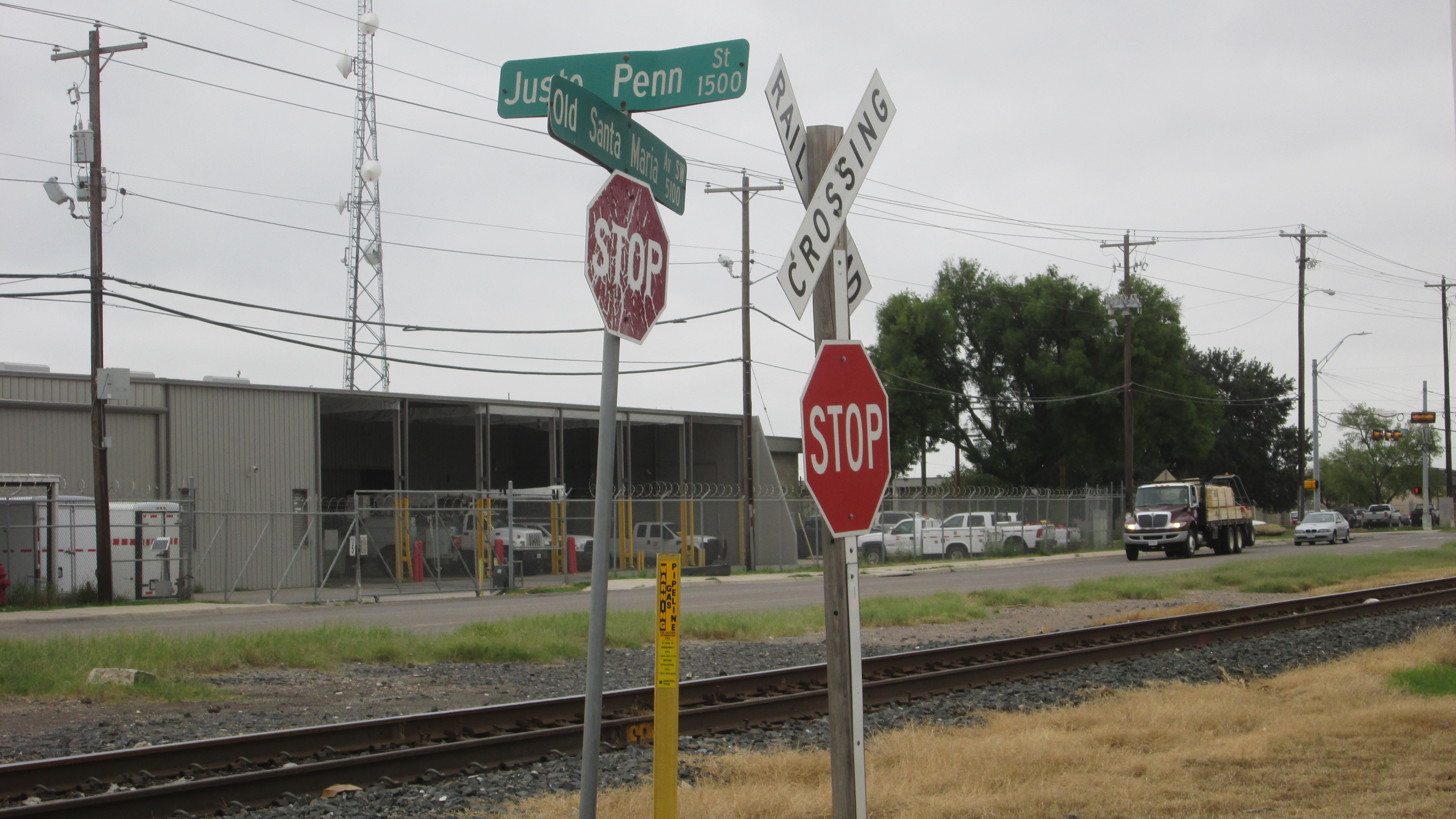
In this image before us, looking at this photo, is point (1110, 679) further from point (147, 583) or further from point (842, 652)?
point (147, 583)

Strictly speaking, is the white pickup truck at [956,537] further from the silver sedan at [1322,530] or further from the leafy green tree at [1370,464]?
the leafy green tree at [1370,464]

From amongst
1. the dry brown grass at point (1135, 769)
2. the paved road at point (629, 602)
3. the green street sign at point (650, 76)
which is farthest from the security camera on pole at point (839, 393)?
the paved road at point (629, 602)

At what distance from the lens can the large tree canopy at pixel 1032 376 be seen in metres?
61.7

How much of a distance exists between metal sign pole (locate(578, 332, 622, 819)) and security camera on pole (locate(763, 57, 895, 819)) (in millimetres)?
808

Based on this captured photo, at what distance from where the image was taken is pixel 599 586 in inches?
173

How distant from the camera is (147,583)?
86.2ft

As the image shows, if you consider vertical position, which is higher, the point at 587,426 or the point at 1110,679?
the point at 587,426

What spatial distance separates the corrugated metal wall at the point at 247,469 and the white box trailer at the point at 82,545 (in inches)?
131

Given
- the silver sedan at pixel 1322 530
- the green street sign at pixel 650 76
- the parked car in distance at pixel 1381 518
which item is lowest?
the parked car in distance at pixel 1381 518

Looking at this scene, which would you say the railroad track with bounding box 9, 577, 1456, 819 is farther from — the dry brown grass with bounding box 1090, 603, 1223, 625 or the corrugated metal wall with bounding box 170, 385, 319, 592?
the corrugated metal wall with bounding box 170, 385, 319, 592

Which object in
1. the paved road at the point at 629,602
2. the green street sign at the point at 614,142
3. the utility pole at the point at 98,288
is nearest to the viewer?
the green street sign at the point at 614,142

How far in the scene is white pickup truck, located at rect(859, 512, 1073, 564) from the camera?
42906 millimetres

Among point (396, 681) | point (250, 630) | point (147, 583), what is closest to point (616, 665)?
point (396, 681)

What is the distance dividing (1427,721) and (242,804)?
26.2ft
